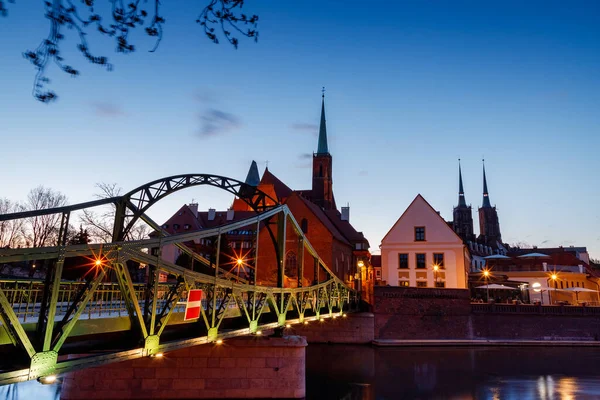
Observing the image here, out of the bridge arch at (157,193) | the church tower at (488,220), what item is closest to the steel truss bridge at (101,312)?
the bridge arch at (157,193)

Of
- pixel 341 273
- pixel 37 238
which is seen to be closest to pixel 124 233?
pixel 37 238

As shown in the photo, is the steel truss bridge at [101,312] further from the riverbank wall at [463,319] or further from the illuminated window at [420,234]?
the illuminated window at [420,234]

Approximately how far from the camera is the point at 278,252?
1631 cm

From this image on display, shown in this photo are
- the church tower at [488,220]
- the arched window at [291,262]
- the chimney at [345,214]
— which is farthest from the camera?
the church tower at [488,220]

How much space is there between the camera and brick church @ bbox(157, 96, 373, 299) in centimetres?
3966

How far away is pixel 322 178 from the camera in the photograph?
227 ft

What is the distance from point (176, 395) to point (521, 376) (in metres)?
17.7

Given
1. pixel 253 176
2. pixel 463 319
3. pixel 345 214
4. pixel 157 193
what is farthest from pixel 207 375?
pixel 253 176

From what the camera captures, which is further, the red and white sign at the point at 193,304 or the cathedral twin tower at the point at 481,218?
the cathedral twin tower at the point at 481,218

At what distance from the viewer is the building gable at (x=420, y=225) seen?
123ft

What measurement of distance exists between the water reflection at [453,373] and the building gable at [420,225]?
1031 cm

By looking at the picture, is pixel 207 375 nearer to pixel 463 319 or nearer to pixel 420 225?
pixel 463 319

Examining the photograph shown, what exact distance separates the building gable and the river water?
402 inches

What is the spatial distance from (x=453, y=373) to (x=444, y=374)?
62 centimetres
